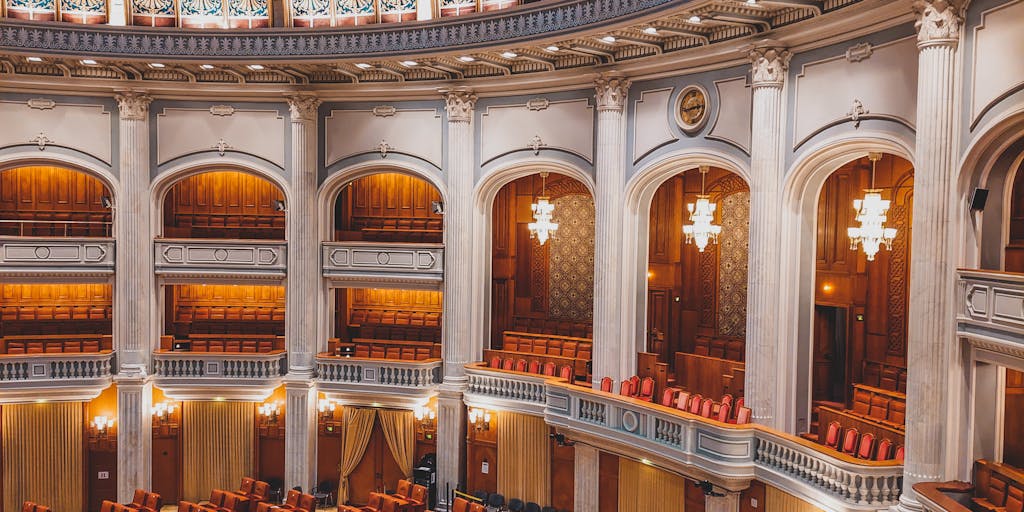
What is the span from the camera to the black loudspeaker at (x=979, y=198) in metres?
8.63

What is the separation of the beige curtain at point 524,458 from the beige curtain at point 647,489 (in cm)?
171

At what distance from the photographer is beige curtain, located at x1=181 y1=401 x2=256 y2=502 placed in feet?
54.0

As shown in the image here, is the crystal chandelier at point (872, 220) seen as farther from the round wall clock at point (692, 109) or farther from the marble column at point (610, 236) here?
the marble column at point (610, 236)

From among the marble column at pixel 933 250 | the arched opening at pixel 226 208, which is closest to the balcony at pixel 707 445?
the marble column at pixel 933 250

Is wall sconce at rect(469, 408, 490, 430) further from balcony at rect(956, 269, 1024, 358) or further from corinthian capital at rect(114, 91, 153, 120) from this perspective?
balcony at rect(956, 269, 1024, 358)

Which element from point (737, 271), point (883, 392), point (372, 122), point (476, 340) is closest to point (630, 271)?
point (737, 271)

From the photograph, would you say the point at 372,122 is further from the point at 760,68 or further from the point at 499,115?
the point at 760,68

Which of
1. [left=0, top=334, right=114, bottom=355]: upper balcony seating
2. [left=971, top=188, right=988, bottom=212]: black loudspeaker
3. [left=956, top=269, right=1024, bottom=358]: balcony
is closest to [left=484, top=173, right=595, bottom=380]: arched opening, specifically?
[left=0, top=334, right=114, bottom=355]: upper balcony seating

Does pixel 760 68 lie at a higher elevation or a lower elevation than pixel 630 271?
higher

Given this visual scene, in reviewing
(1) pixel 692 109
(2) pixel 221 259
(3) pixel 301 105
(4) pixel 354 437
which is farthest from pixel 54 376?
(1) pixel 692 109

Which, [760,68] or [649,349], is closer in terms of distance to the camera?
[760,68]

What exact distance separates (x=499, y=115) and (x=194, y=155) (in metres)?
5.69

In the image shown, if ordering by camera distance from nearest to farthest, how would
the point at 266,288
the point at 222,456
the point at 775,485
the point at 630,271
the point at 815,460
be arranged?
the point at 815,460 < the point at 775,485 < the point at 630,271 < the point at 222,456 < the point at 266,288

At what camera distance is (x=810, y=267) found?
38.1ft
